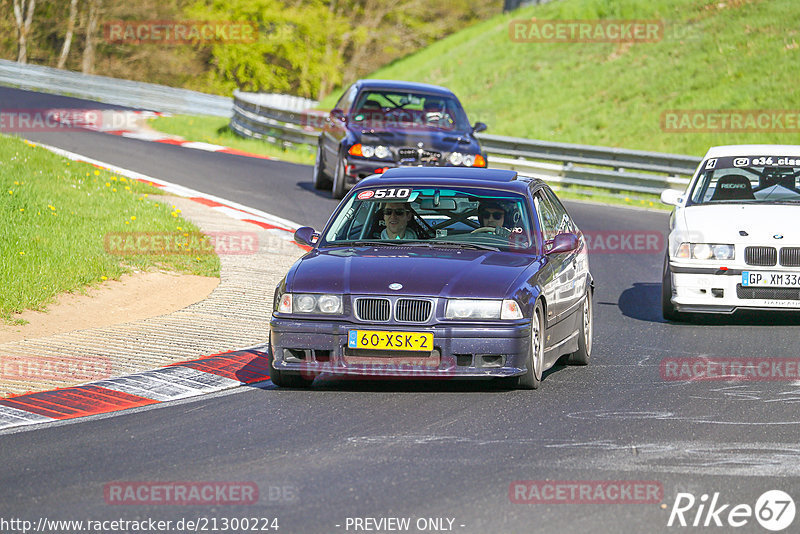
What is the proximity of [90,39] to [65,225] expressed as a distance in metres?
45.7

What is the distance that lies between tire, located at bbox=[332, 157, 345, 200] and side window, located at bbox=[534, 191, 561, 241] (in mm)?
9709

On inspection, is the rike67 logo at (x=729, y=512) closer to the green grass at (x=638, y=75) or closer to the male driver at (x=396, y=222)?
the male driver at (x=396, y=222)

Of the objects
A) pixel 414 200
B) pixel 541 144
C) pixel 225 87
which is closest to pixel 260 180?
pixel 541 144

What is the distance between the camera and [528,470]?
6461 millimetres

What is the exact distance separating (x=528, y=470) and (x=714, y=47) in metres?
29.0

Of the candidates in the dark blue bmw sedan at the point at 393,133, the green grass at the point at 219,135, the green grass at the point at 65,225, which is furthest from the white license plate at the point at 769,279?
the green grass at the point at 219,135

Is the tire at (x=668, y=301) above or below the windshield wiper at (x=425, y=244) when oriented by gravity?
below

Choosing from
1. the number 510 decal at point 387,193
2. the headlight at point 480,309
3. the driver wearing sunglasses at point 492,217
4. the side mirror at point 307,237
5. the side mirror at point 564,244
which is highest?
the number 510 decal at point 387,193

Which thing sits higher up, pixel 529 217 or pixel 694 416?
pixel 529 217

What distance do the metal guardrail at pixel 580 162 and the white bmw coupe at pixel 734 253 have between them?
1122 cm

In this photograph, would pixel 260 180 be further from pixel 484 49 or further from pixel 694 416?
pixel 484 49

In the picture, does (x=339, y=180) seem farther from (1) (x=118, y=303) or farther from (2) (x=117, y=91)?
(2) (x=117, y=91)

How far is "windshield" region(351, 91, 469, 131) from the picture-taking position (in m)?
19.8

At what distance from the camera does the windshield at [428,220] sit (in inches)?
368
